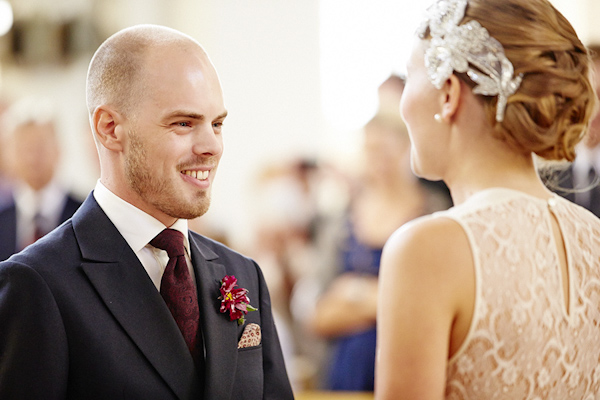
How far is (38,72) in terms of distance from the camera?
28.6 feet

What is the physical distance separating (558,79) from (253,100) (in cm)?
687

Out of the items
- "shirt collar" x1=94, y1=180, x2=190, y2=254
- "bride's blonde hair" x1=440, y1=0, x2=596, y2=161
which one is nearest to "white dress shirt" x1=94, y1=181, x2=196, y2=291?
"shirt collar" x1=94, y1=180, x2=190, y2=254

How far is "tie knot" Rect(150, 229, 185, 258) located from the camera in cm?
183

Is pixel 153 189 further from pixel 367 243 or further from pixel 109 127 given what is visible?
pixel 367 243

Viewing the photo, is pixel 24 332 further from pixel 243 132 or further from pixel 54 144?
pixel 243 132

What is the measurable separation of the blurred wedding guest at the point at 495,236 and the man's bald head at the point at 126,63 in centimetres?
66

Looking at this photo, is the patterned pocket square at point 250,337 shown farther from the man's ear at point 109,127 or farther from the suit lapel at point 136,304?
the man's ear at point 109,127

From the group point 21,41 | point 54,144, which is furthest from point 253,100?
point 54,144

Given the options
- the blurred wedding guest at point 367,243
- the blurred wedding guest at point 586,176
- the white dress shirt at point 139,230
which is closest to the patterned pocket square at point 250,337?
the white dress shirt at point 139,230

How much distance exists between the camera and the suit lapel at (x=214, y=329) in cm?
174

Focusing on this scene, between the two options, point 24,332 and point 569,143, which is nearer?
point 24,332

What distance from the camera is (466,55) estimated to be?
1.80m

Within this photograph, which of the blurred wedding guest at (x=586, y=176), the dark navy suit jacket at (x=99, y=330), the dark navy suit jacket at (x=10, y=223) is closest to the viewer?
the dark navy suit jacket at (x=99, y=330)

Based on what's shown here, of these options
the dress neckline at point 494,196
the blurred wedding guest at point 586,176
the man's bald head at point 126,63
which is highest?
the man's bald head at point 126,63
